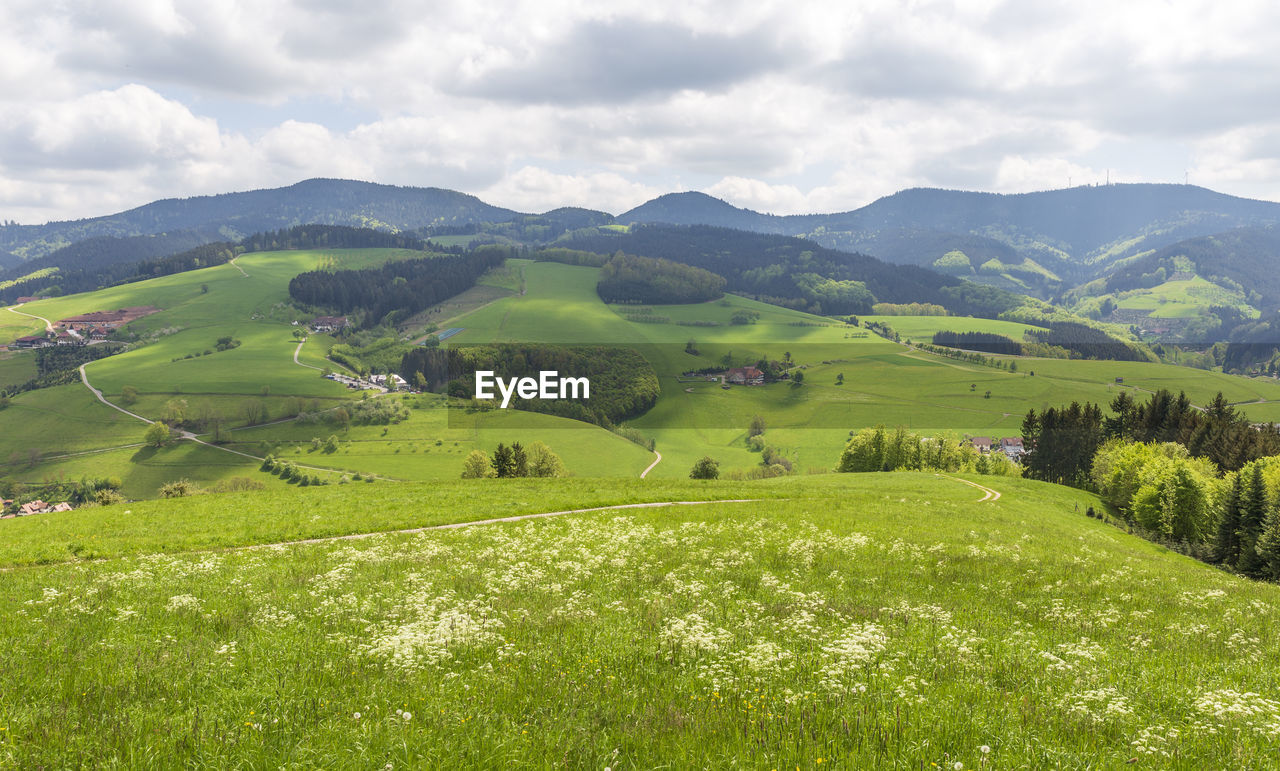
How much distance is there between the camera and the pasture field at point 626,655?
305 inches

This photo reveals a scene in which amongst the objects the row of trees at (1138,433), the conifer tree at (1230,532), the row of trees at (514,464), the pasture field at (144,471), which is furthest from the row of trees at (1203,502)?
the pasture field at (144,471)

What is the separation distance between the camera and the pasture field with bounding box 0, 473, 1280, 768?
774 centimetres

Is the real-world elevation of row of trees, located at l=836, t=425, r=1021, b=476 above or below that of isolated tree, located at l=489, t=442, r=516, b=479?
below

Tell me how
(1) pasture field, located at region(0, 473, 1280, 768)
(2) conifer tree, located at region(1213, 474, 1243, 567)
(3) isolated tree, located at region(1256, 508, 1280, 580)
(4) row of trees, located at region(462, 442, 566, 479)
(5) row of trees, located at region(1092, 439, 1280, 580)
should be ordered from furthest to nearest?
(4) row of trees, located at region(462, 442, 566, 479), (2) conifer tree, located at region(1213, 474, 1243, 567), (5) row of trees, located at region(1092, 439, 1280, 580), (3) isolated tree, located at region(1256, 508, 1280, 580), (1) pasture field, located at region(0, 473, 1280, 768)

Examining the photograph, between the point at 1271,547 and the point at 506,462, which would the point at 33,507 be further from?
the point at 1271,547

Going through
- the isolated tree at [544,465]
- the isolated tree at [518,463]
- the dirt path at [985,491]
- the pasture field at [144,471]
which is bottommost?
the pasture field at [144,471]

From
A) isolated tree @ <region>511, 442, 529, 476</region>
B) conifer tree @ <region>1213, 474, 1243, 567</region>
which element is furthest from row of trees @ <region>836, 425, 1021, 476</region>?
isolated tree @ <region>511, 442, 529, 476</region>

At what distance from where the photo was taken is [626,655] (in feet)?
38.0

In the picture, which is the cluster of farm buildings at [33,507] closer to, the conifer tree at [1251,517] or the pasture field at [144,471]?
the pasture field at [144,471]

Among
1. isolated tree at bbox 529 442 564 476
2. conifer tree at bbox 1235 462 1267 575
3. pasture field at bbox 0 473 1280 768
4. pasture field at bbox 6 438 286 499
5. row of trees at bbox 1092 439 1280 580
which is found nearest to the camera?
pasture field at bbox 0 473 1280 768

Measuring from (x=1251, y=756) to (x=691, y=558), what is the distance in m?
15.5

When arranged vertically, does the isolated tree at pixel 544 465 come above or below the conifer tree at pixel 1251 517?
below

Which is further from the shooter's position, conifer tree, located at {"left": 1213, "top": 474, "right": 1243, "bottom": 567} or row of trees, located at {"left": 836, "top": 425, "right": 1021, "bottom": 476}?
row of trees, located at {"left": 836, "top": 425, "right": 1021, "bottom": 476}

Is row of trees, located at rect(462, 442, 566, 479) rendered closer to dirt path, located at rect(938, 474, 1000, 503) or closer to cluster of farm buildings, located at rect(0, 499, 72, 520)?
dirt path, located at rect(938, 474, 1000, 503)
